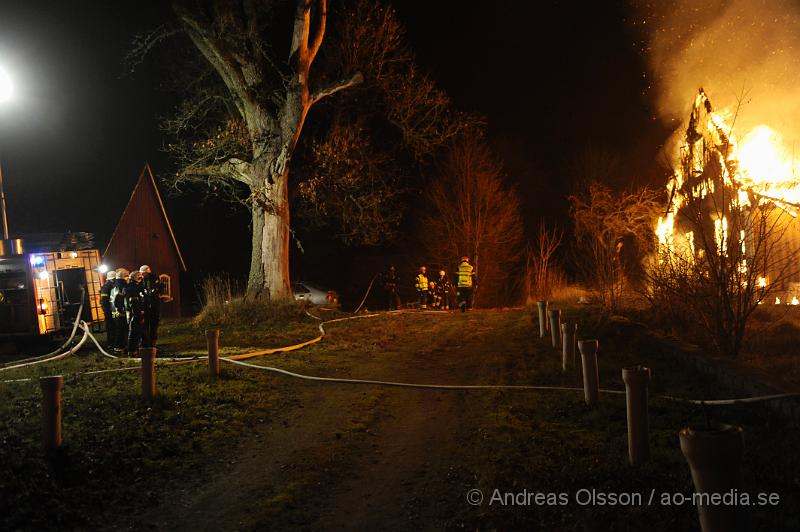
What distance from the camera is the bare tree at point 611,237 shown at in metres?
14.9

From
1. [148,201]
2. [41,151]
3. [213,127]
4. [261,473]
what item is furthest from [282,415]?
[148,201]

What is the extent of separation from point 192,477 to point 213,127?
56.5ft

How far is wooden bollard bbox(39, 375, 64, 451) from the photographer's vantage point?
255 inches

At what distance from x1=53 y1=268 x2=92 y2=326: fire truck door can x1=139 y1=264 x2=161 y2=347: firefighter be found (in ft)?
18.1

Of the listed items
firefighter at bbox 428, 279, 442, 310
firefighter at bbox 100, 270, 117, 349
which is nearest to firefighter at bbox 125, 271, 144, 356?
firefighter at bbox 100, 270, 117, 349

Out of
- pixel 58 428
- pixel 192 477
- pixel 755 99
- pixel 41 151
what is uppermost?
pixel 41 151

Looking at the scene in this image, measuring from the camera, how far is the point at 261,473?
20.9ft

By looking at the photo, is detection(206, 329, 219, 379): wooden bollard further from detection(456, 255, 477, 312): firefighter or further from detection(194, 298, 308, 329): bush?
detection(456, 255, 477, 312): firefighter

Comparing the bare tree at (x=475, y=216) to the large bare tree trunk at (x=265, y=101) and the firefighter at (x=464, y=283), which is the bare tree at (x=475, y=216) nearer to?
the firefighter at (x=464, y=283)

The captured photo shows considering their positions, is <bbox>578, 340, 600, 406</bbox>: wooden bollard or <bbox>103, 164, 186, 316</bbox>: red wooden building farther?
<bbox>103, 164, 186, 316</bbox>: red wooden building

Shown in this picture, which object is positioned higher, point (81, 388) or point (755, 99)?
point (755, 99)

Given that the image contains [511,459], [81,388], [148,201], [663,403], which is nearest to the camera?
[511,459]

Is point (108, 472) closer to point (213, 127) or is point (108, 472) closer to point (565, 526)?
point (565, 526)

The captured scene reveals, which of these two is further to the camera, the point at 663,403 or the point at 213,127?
the point at 213,127
